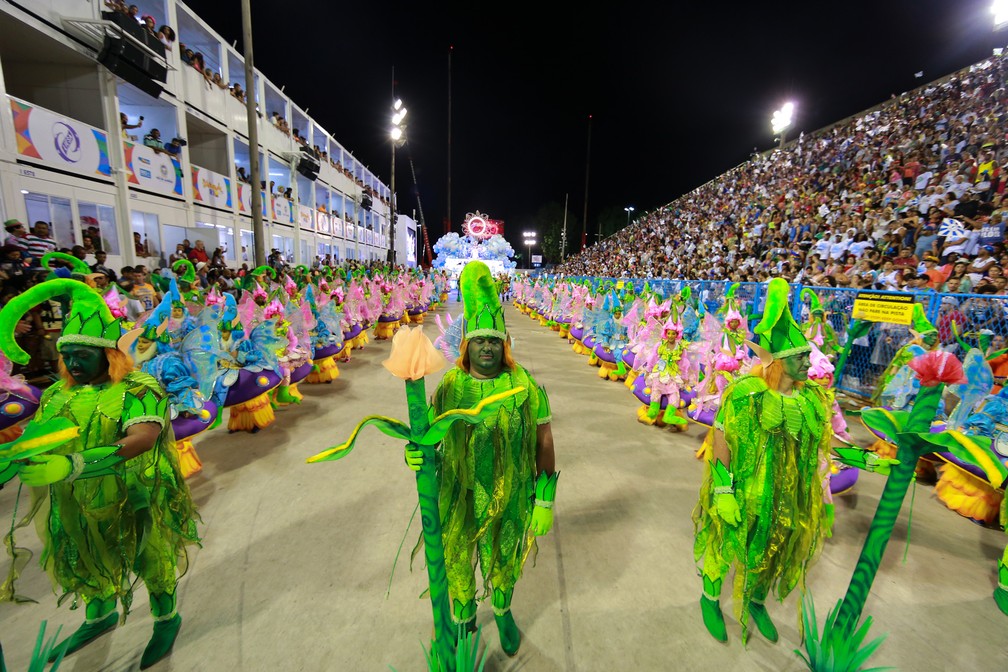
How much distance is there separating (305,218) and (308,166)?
242cm

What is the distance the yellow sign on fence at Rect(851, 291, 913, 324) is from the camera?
15.5ft

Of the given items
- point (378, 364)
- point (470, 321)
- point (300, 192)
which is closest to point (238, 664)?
point (470, 321)

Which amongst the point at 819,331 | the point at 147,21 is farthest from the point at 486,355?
the point at 147,21

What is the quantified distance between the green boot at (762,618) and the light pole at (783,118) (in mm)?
24445

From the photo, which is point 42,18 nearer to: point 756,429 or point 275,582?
point 275,582

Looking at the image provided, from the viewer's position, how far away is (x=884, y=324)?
230 inches

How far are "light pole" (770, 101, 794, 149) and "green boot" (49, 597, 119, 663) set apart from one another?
26.3m

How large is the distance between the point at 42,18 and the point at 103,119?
1.98 m

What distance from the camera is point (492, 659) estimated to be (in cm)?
210

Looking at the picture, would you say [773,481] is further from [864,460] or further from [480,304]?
[480,304]

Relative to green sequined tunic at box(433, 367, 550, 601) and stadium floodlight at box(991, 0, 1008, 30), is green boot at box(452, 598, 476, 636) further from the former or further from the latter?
stadium floodlight at box(991, 0, 1008, 30)

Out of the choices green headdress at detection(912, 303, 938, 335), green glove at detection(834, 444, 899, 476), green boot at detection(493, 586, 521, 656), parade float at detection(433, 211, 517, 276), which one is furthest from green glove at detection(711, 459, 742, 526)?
parade float at detection(433, 211, 517, 276)

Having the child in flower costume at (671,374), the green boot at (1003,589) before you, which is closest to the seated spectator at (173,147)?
the child in flower costume at (671,374)

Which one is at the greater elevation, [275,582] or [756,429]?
[756,429]
